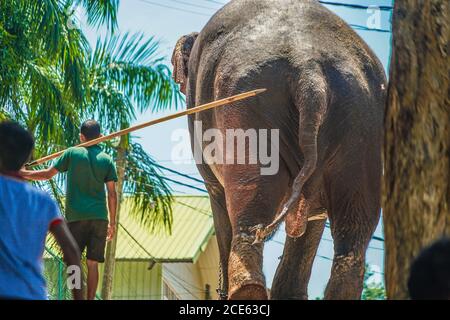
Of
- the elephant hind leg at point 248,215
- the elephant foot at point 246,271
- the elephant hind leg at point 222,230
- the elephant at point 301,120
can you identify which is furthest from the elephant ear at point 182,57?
the elephant foot at point 246,271

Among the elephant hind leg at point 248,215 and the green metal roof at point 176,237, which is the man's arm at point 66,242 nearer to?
the elephant hind leg at point 248,215

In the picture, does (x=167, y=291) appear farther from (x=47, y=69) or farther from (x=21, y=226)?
(x=21, y=226)

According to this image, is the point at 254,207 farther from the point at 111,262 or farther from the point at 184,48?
the point at 111,262

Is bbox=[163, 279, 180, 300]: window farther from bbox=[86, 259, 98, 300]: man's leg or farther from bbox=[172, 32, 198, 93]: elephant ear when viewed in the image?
bbox=[86, 259, 98, 300]: man's leg

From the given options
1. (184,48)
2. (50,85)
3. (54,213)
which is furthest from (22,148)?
(50,85)

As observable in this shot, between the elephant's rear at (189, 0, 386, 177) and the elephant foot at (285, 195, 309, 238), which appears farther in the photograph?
the elephant foot at (285, 195, 309, 238)

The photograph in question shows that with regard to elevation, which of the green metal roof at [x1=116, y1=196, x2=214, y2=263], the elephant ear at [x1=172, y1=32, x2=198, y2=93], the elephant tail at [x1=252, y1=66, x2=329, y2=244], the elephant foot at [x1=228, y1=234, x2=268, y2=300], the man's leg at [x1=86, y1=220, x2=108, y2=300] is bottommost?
the elephant foot at [x1=228, y1=234, x2=268, y2=300]

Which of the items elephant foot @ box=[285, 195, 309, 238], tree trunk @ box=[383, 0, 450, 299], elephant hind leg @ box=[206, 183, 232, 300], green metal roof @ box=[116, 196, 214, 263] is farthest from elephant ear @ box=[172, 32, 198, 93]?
green metal roof @ box=[116, 196, 214, 263]

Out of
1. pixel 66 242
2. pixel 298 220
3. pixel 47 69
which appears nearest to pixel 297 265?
pixel 298 220

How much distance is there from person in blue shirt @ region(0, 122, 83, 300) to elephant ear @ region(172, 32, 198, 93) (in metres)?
5.68

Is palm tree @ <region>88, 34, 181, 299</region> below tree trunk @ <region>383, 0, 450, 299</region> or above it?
above

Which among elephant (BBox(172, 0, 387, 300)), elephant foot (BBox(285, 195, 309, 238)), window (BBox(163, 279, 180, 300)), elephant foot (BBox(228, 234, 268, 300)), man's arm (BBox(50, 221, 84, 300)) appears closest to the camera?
man's arm (BBox(50, 221, 84, 300))

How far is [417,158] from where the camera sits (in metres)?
6.84

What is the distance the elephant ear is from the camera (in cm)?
1230
